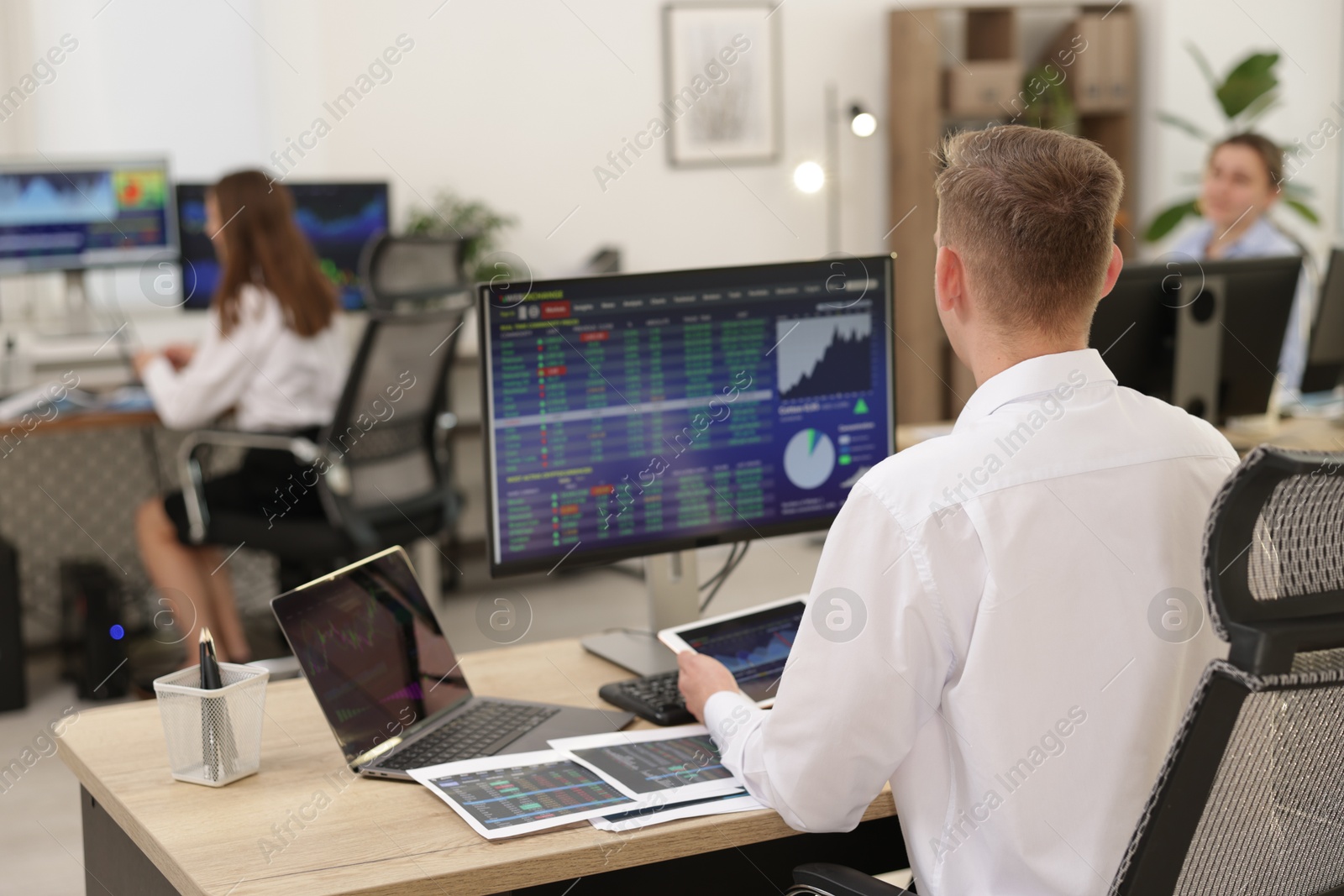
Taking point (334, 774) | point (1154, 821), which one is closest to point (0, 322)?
point (334, 774)

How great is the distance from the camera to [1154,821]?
0.91 meters

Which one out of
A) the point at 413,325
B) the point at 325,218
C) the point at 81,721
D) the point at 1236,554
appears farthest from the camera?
the point at 325,218

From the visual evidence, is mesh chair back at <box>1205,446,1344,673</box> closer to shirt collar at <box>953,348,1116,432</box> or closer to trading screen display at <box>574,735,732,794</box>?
shirt collar at <box>953,348,1116,432</box>

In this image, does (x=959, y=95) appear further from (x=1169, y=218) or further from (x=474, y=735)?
(x=474, y=735)

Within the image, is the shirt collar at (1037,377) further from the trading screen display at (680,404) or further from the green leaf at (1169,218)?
the green leaf at (1169,218)

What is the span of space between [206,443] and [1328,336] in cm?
285

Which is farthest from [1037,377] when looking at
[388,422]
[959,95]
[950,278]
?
[959,95]

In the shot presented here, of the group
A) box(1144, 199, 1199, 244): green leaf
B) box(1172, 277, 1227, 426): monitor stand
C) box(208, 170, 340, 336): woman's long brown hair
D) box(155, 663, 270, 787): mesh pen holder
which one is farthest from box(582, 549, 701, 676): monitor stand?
box(1144, 199, 1199, 244): green leaf

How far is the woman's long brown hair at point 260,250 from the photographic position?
11.2 ft

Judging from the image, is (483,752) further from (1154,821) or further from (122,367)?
(122,367)

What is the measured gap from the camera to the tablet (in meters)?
1.54

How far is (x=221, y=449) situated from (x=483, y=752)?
3.26m

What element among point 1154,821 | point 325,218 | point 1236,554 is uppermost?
point 325,218

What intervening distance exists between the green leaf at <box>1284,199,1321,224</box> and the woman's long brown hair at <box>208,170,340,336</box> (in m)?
→ 4.24
